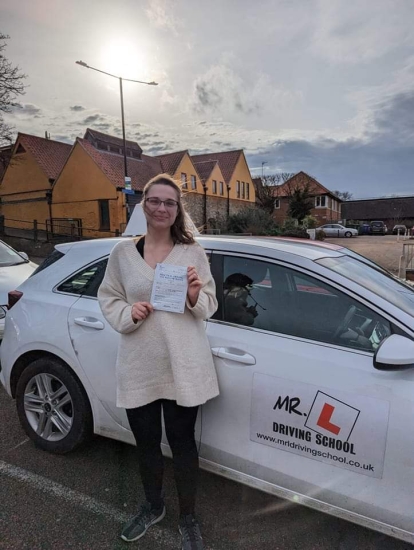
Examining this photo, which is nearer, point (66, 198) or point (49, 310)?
point (49, 310)

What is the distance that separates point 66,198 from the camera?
1069 inches

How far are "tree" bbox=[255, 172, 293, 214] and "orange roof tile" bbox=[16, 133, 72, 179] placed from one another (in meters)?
26.0

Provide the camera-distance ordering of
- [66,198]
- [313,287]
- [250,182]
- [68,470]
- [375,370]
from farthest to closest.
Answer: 1. [250,182]
2. [66,198]
3. [68,470]
4. [313,287]
5. [375,370]

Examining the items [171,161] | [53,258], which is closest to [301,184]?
[171,161]

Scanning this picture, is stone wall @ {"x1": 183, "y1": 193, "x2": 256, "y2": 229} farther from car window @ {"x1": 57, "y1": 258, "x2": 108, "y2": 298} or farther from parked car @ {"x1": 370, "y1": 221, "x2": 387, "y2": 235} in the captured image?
car window @ {"x1": 57, "y1": 258, "x2": 108, "y2": 298}

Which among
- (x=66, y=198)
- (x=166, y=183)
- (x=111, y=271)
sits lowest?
(x=111, y=271)

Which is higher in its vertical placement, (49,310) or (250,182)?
(250,182)

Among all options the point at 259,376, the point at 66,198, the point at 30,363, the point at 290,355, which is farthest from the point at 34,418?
the point at 66,198

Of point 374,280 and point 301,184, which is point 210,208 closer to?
point 301,184

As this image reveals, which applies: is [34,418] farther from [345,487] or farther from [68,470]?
[345,487]

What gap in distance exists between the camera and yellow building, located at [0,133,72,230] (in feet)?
93.4

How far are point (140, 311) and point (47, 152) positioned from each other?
3252 centimetres

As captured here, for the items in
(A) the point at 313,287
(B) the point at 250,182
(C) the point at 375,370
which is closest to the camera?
(C) the point at 375,370

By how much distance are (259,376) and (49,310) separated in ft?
5.35
